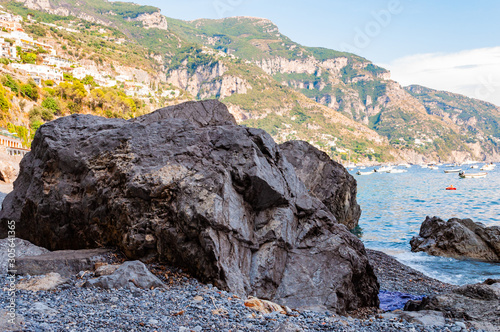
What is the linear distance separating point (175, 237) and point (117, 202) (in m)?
1.77

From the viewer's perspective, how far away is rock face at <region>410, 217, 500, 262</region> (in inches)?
667

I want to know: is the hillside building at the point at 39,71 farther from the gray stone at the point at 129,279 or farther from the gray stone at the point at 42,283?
the gray stone at the point at 129,279

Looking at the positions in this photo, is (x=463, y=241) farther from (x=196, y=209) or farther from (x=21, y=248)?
(x=21, y=248)

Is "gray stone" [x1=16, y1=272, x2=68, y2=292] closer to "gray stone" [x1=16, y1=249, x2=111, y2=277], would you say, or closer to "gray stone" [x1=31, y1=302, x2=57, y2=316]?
"gray stone" [x1=16, y1=249, x2=111, y2=277]

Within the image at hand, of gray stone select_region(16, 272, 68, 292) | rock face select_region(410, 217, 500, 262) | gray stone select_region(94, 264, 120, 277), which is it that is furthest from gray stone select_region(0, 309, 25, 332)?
rock face select_region(410, 217, 500, 262)

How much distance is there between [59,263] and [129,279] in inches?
81.8

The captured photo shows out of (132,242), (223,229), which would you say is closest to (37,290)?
(132,242)

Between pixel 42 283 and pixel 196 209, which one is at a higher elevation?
pixel 196 209

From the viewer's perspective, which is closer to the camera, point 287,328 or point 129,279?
point 287,328

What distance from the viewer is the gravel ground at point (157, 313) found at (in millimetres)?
4500

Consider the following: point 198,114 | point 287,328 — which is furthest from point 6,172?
point 287,328

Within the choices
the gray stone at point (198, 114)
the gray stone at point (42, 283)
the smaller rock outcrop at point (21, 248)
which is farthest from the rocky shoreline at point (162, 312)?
the gray stone at point (198, 114)

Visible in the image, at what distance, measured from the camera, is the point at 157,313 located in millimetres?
5086

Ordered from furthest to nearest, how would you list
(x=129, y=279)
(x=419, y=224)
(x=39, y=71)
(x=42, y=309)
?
(x=39, y=71) → (x=419, y=224) → (x=129, y=279) → (x=42, y=309)
